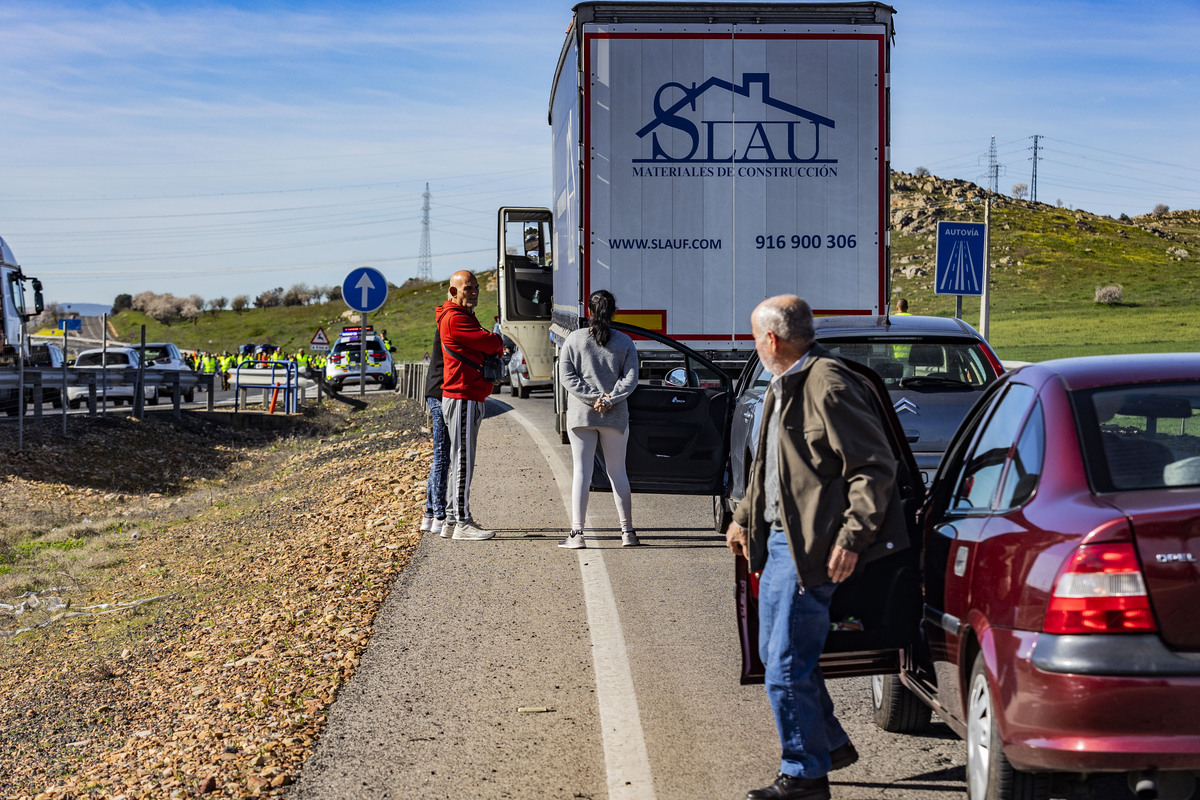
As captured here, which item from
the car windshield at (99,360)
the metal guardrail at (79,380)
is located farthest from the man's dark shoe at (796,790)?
the car windshield at (99,360)

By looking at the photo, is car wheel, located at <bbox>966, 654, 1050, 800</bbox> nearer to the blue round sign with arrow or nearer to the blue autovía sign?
the blue round sign with arrow

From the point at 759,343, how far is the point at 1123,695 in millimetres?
1534

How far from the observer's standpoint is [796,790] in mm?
4086

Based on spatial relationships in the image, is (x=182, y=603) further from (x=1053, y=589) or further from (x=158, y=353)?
(x=158, y=353)

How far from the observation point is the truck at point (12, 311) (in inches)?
934

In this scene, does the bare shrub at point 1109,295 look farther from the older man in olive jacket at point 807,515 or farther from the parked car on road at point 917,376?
the older man in olive jacket at point 807,515

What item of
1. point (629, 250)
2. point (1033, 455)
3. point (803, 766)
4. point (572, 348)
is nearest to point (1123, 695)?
point (1033, 455)

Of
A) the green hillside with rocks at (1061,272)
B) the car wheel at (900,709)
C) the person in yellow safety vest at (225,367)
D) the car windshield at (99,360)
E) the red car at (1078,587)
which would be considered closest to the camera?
the red car at (1078,587)

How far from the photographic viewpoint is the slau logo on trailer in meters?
11.0

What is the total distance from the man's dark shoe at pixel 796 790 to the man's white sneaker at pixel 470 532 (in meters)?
5.60

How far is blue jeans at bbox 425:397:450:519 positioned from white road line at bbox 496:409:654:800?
139 centimetres

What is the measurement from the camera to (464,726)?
5.25 metres

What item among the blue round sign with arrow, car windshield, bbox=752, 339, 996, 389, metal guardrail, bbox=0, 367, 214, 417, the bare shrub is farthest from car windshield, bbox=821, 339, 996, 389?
the bare shrub

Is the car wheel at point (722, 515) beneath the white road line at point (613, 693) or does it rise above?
above
